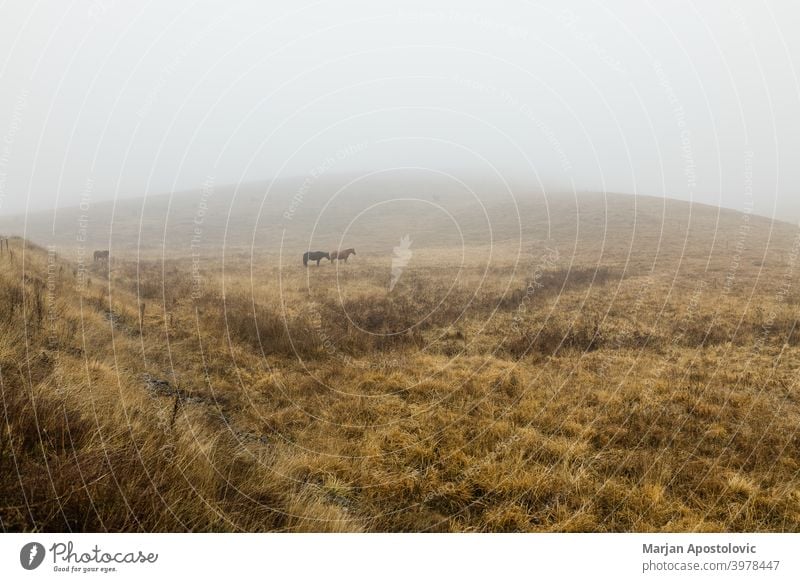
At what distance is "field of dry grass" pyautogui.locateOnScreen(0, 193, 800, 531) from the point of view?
345 cm

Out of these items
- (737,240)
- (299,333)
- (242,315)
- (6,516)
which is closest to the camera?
(6,516)

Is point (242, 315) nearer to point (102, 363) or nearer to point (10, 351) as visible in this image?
point (102, 363)

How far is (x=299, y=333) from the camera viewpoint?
10438 millimetres

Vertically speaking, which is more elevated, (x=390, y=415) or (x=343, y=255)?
(x=343, y=255)

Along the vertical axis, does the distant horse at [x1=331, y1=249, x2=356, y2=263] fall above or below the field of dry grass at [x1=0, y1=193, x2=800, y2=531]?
above

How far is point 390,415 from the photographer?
657 cm

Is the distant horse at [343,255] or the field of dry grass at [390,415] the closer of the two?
the field of dry grass at [390,415]

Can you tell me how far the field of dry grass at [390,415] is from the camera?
3449 mm

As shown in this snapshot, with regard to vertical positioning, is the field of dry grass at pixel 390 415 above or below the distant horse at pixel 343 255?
below

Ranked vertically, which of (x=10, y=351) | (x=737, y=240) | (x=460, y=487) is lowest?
(x=460, y=487)

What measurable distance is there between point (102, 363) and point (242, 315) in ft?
18.7

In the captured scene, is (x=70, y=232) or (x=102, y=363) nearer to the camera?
(x=102, y=363)

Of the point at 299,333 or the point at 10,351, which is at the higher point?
the point at 10,351

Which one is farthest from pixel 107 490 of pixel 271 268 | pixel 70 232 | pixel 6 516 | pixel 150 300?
pixel 70 232
